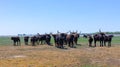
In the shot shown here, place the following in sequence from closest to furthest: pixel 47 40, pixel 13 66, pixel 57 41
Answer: pixel 13 66 < pixel 57 41 < pixel 47 40

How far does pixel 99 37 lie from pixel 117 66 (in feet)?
70.8

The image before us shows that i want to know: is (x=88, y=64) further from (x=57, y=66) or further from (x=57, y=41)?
(x=57, y=41)

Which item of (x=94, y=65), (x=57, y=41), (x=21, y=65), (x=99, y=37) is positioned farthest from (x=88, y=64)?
(x=99, y=37)

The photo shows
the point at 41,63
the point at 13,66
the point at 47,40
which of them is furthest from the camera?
the point at 47,40

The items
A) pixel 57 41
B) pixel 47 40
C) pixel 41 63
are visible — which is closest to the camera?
pixel 41 63

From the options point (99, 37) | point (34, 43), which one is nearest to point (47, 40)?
point (34, 43)

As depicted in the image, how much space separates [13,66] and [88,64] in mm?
6031

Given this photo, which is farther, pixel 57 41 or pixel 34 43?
pixel 34 43

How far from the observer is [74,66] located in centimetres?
2202

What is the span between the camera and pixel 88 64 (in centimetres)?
2314

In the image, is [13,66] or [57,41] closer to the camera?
[13,66]

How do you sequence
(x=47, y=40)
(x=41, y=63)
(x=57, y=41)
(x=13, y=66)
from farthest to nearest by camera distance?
(x=47, y=40) < (x=57, y=41) < (x=41, y=63) < (x=13, y=66)

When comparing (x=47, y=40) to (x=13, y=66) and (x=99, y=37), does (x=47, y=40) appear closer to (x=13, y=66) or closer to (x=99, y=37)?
(x=99, y=37)

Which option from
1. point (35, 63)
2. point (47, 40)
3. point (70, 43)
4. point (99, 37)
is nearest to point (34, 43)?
point (47, 40)
